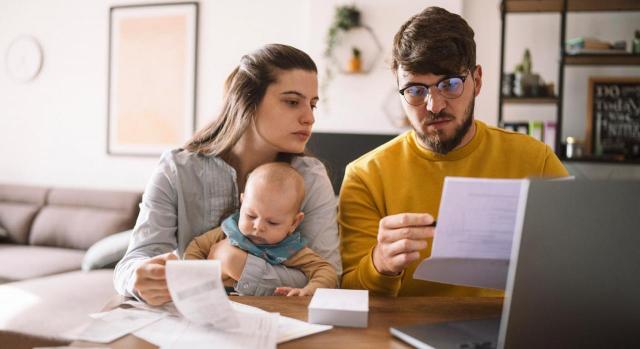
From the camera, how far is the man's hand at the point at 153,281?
1013 millimetres

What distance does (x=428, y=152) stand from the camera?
5.16ft

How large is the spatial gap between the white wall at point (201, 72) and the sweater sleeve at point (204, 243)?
2.05m

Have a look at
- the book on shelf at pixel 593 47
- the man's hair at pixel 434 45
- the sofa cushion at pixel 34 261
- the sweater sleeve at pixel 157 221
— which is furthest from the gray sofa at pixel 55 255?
the book on shelf at pixel 593 47

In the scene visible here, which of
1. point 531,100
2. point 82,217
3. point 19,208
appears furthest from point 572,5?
point 19,208

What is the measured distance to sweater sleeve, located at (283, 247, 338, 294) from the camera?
4.52ft

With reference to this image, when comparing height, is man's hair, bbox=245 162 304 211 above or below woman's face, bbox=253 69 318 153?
below

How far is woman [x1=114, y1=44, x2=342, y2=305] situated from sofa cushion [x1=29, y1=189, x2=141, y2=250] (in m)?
2.42

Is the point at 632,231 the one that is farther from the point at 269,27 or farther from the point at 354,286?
the point at 269,27

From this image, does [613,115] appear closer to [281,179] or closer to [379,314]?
[281,179]

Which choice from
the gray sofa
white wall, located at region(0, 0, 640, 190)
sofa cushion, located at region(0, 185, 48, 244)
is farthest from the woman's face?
sofa cushion, located at region(0, 185, 48, 244)

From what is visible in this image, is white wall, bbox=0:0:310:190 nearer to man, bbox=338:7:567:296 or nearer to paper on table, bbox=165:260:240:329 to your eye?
man, bbox=338:7:567:296

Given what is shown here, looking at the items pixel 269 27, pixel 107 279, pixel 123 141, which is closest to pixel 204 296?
pixel 107 279

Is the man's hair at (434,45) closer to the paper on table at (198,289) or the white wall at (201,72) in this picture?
the paper on table at (198,289)

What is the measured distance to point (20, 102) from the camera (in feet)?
15.3
